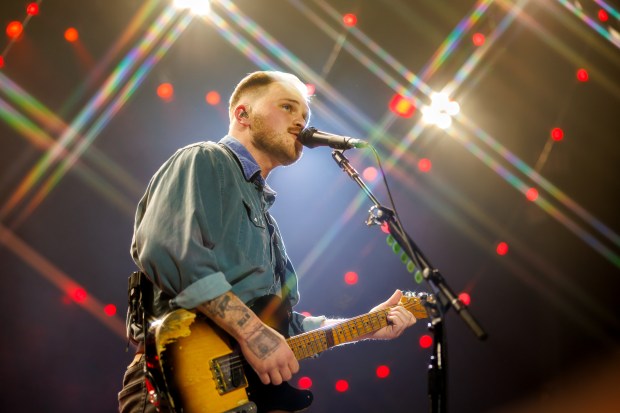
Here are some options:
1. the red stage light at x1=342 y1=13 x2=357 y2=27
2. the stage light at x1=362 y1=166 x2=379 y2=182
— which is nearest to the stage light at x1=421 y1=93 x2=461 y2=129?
the stage light at x1=362 y1=166 x2=379 y2=182

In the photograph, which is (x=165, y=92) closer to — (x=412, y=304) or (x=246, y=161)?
(x=246, y=161)

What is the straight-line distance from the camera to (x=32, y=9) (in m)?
3.96

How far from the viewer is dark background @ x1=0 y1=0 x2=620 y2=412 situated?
3777mm

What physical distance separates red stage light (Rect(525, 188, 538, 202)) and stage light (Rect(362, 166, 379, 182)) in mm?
1874

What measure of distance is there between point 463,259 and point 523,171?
131 cm

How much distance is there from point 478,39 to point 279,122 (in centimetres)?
372

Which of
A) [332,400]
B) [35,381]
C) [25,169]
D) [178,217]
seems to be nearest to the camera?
[178,217]

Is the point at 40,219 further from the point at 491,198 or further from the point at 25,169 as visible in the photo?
the point at 491,198

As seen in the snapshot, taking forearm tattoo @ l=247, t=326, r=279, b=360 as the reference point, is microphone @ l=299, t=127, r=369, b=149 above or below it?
above

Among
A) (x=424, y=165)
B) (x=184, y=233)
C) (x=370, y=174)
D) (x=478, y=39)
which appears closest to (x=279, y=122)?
(x=184, y=233)

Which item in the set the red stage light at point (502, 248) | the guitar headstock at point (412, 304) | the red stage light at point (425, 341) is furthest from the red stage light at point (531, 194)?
the guitar headstock at point (412, 304)

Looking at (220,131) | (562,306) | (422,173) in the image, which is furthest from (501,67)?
(220,131)

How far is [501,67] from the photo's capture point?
5.53 meters

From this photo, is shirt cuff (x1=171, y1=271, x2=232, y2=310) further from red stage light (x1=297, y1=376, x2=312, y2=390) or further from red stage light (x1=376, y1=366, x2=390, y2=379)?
red stage light (x1=376, y1=366, x2=390, y2=379)
